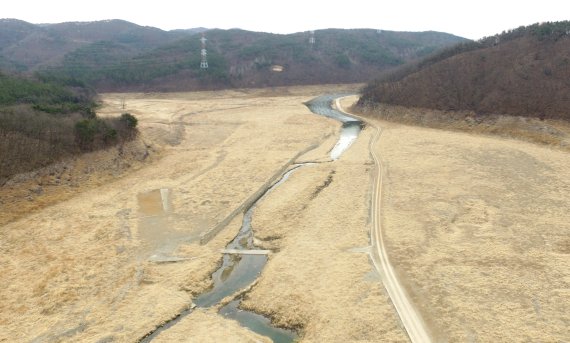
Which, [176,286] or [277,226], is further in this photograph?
[277,226]

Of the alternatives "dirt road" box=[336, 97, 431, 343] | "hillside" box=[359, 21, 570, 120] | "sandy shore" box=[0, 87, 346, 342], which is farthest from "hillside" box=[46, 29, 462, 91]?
"dirt road" box=[336, 97, 431, 343]

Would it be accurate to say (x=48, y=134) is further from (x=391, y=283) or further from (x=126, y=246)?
(x=391, y=283)

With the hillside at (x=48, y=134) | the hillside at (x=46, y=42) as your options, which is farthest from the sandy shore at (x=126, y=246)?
the hillside at (x=46, y=42)

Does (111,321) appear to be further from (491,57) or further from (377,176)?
(491,57)

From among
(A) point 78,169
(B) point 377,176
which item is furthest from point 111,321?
(B) point 377,176

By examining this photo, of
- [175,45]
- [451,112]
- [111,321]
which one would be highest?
[175,45]

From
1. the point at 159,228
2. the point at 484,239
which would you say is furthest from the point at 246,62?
the point at 484,239
